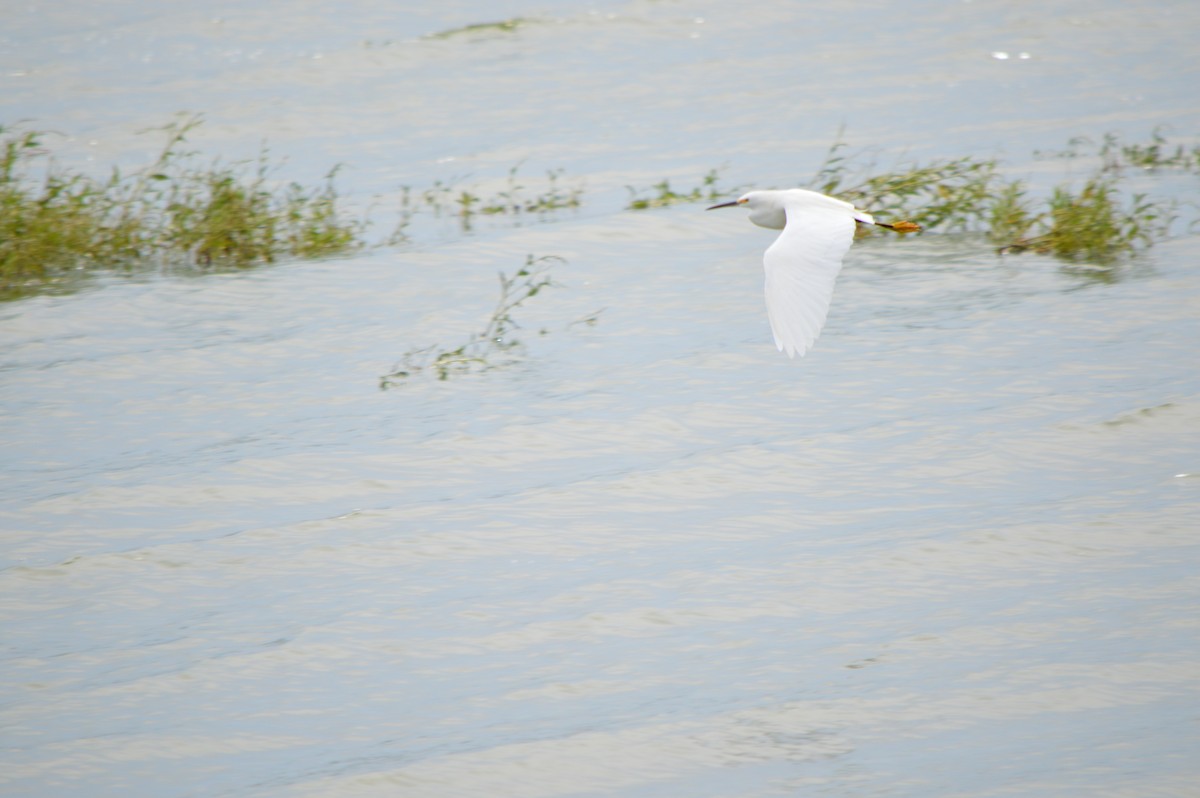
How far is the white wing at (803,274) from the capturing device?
556 centimetres

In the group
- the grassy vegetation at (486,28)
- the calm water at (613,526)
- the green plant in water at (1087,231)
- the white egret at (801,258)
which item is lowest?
the calm water at (613,526)

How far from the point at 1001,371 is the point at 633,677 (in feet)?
11.7

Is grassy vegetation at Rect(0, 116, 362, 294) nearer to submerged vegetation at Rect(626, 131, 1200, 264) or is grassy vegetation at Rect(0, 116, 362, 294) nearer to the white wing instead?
submerged vegetation at Rect(626, 131, 1200, 264)

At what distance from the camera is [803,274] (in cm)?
585

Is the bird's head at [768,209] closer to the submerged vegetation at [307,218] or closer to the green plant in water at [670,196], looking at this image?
the submerged vegetation at [307,218]

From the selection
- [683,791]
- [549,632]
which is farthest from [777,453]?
[683,791]

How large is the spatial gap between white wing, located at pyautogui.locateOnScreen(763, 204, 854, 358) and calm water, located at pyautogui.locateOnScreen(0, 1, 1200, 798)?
0.88 meters

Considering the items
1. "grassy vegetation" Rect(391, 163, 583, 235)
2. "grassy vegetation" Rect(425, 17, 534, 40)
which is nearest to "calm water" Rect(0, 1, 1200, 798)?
"grassy vegetation" Rect(391, 163, 583, 235)

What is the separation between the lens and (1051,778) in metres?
4.22

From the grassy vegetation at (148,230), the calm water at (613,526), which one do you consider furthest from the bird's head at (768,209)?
the grassy vegetation at (148,230)

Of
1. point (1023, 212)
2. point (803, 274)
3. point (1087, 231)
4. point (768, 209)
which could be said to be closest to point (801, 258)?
point (803, 274)

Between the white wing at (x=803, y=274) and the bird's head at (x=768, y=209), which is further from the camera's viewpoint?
the bird's head at (x=768, y=209)

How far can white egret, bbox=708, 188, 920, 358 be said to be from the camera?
5.58 metres

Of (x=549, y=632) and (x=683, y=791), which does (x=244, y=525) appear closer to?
(x=549, y=632)
